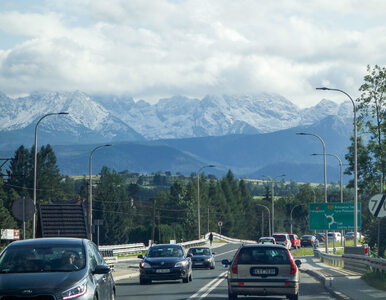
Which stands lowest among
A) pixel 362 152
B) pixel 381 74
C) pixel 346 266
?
pixel 346 266

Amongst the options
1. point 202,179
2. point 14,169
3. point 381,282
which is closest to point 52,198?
point 14,169

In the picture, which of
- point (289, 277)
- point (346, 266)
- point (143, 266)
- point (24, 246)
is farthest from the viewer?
point (346, 266)

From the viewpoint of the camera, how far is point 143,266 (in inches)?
1128

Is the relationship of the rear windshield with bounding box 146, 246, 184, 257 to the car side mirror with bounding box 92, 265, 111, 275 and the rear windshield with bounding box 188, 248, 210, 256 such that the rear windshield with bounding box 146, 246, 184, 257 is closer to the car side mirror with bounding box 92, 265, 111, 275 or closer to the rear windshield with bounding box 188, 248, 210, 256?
the rear windshield with bounding box 188, 248, 210, 256

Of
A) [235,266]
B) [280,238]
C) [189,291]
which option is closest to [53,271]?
[235,266]

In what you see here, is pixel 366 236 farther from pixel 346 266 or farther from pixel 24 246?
pixel 24 246

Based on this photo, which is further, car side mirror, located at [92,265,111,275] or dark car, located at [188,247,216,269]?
dark car, located at [188,247,216,269]

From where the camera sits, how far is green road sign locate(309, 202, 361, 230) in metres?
52.9

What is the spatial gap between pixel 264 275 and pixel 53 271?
7.83 metres

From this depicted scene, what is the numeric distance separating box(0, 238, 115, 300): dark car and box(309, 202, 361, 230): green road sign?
40393 mm

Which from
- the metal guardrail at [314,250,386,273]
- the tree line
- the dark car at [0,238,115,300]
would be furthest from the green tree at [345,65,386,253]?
the dark car at [0,238,115,300]

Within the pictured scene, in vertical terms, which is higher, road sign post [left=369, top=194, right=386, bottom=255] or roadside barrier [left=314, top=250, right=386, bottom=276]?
road sign post [left=369, top=194, right=386, bottom=255]

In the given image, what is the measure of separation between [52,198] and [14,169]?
838 centimetres

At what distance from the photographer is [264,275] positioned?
63.7ft
